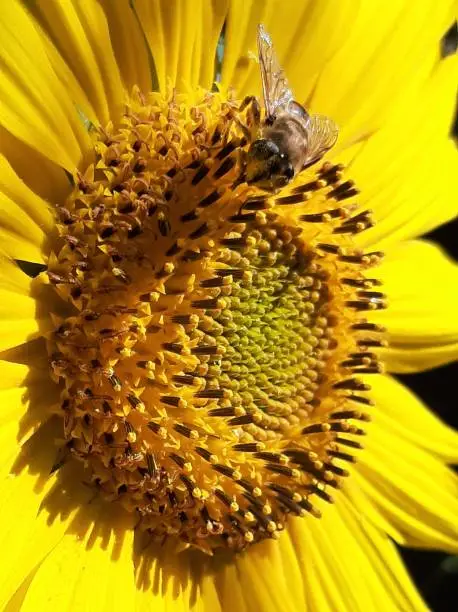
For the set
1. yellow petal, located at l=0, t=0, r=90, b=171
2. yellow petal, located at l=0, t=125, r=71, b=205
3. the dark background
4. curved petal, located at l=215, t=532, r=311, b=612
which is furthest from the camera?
the dark background

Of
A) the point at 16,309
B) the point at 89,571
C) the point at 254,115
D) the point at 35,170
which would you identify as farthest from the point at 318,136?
the point at 89,571

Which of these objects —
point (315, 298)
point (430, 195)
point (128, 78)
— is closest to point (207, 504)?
point (315, 298)

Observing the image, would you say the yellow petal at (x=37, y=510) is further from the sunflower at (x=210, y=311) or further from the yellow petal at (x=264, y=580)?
the yellow petal at (x=264, y=580)

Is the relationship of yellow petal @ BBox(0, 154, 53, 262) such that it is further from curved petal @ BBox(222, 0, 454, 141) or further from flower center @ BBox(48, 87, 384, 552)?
curved petal @ BBox(222, 0, 454, 141)

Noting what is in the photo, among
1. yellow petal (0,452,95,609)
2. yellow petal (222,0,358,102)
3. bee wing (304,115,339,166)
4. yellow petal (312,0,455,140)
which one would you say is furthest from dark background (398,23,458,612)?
yellow petal (0,452,95,609)

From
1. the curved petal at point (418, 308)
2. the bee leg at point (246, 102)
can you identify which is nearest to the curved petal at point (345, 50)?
the bee leg at point (246, 102)

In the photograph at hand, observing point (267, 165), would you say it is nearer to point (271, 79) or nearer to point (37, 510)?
point (271, 79)
